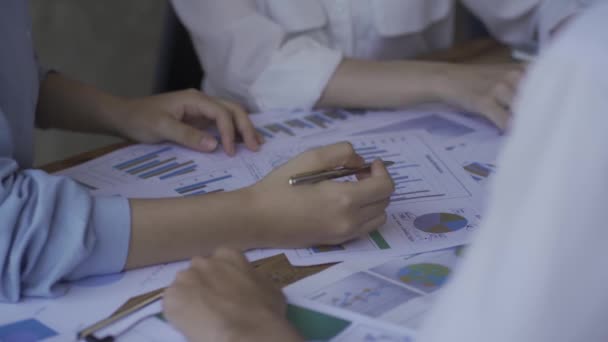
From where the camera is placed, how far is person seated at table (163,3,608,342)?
1.20ft

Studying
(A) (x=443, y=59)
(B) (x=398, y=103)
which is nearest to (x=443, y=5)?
(A) (x=443, y=59)

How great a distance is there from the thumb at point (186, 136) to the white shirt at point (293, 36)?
0.68 ft

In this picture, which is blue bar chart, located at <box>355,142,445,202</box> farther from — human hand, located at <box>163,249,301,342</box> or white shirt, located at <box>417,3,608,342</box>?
white shirt, located at <box>417,3,608,342</box>

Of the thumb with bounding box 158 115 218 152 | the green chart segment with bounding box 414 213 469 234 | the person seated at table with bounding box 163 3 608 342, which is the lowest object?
the green chart segment with bounding box 414 213 469 234

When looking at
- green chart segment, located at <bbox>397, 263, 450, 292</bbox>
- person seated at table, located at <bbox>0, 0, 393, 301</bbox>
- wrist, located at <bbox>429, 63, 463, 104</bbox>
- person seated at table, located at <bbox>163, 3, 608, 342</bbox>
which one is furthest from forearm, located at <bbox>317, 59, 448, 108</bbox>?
person seated at table, located at <bbox>163, 3, 608, 342</bbox>

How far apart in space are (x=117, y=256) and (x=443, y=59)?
84 cm

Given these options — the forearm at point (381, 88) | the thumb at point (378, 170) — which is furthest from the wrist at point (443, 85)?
the thumb at point (378, 170)

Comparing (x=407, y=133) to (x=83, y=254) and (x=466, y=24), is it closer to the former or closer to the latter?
(x=83, y=254)

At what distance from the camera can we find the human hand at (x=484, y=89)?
1074mm

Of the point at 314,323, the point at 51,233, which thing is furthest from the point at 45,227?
the point at 314,323

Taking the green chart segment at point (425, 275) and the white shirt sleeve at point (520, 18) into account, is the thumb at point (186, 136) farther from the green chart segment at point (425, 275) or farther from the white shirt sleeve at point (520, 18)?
the white shirt sleeve at point (520, 18)

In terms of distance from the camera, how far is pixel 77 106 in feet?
3.39

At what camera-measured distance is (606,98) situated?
14.1 inches

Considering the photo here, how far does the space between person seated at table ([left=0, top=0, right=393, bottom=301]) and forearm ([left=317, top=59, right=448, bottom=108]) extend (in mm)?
340
